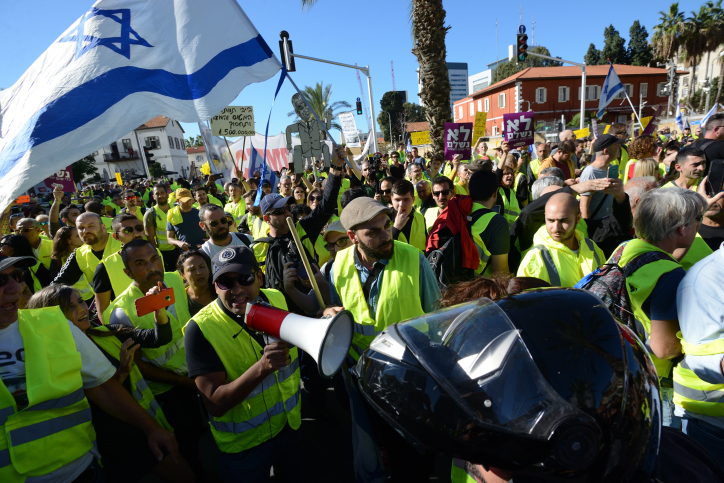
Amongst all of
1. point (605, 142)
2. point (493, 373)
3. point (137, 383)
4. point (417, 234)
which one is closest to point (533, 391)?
point (493, 373)

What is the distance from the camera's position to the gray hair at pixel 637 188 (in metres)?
3.37

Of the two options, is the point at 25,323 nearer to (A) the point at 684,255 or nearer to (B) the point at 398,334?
(B) the point at 398,334

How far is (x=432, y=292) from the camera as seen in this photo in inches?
92.6

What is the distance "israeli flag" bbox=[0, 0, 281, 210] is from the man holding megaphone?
129cm

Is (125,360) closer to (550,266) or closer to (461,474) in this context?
(461,474)

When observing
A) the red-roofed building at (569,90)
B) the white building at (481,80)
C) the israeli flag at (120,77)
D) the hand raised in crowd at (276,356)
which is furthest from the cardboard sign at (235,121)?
the white building at (481,80)

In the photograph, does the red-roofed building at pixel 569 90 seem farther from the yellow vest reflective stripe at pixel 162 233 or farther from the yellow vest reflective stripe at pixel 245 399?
the yellow vest reflective stripe at pixel 245 399

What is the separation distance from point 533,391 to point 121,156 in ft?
228

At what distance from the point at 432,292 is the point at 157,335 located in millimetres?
1687

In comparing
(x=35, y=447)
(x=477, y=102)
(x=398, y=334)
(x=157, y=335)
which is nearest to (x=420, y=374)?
(x=398, y=334)

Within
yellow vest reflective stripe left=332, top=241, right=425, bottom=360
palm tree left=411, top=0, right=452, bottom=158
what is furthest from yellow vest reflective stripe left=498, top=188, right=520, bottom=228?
palm tree left=411, top=0, right=452, bottom=158

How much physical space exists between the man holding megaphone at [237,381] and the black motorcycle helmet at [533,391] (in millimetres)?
1092

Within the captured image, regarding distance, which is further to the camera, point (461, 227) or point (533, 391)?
point (461, 227)

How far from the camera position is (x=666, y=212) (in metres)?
1.92
